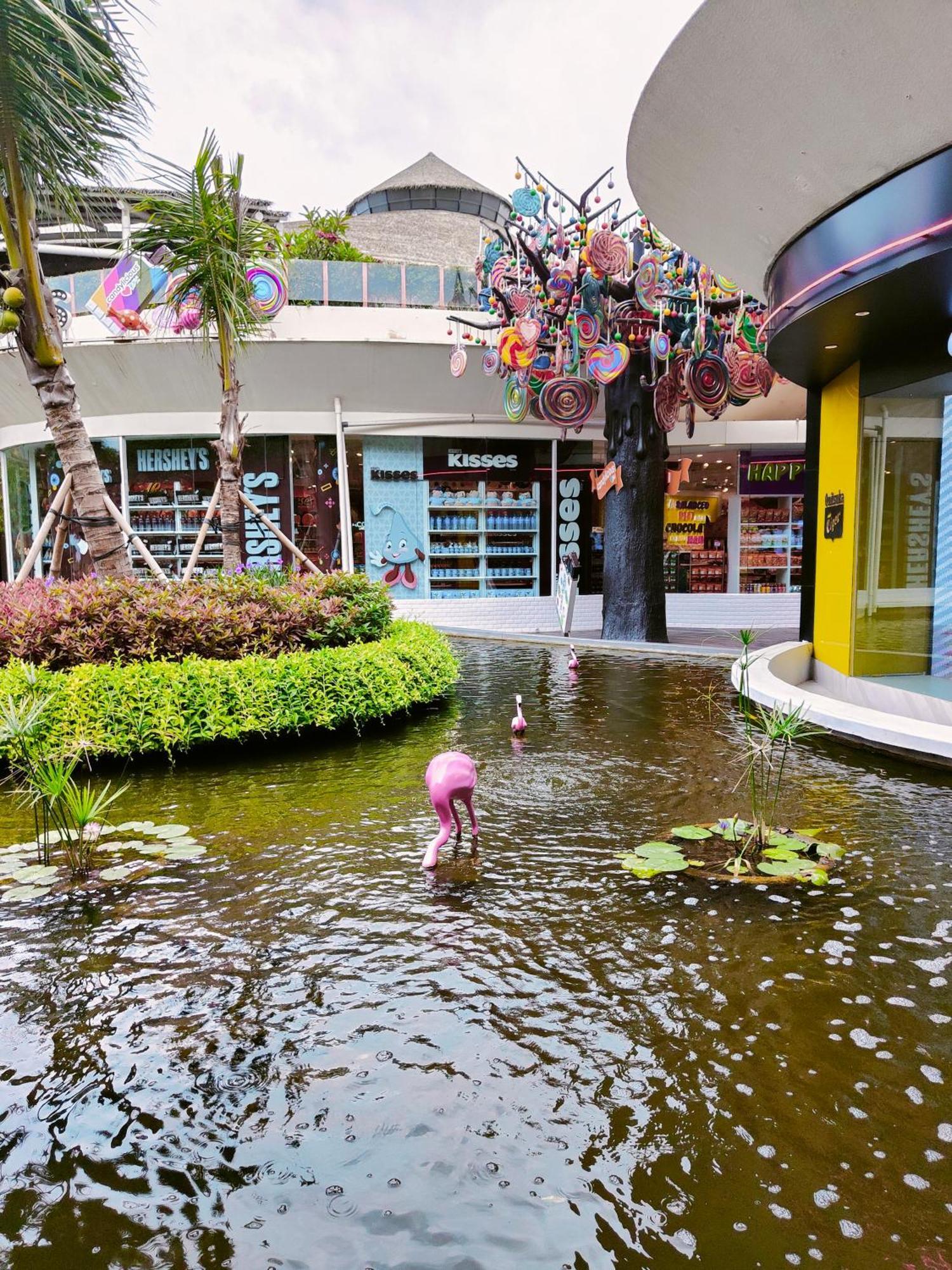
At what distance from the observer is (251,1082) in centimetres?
258

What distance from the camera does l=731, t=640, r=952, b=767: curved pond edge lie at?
629 cm

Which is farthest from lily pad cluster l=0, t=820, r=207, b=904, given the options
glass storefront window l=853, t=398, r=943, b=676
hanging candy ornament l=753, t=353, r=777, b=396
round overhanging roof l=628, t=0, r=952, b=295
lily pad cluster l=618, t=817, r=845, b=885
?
hanging candy ornament l=753, t=353, r=777, b=396

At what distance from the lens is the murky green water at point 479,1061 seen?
203 centimetres

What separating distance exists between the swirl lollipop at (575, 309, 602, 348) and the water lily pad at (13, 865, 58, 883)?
978 centimetres

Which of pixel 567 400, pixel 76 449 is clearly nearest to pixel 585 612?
pixel 567 400

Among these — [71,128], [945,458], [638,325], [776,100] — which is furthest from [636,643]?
[71,128]

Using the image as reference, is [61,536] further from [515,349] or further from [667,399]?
[667,399]

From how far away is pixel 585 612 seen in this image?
19.0 m

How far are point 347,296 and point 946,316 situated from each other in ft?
39.0

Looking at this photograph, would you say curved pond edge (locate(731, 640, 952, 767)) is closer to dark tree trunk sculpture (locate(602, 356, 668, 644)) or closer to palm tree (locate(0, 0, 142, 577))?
dark tree trunk sculpture (locate(602, 356, 668, 644))

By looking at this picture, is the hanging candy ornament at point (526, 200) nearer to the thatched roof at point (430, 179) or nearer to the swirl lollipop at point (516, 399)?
the swirl lollipop at point (516, 399)

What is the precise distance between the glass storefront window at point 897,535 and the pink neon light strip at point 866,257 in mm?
2175

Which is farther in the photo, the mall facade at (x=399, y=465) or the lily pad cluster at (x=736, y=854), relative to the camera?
the mall facade at (x=399, y=465)

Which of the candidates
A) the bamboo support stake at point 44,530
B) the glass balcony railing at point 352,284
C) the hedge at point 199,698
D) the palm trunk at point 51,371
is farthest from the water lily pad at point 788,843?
the glass balcony railing at point 352,284
